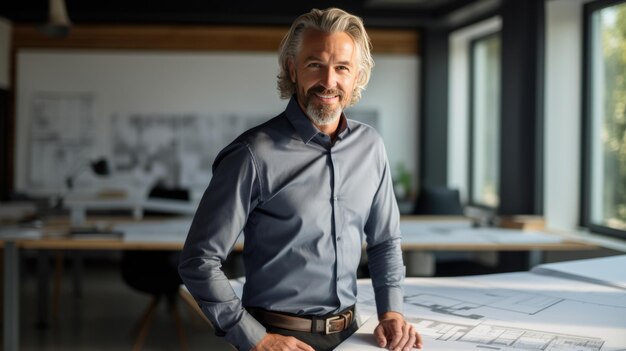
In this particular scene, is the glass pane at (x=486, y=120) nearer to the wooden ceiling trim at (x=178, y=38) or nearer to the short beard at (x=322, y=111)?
the wooden ceiling trim at (x=178, y=38)

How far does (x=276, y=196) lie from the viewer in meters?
1.72

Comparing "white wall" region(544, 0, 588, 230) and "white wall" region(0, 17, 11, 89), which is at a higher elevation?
"white wall" region(0, 17, 11, 89)

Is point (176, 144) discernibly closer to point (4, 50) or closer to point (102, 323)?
point (4, 50)

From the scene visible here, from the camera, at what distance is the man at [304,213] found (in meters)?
1.65

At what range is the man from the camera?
1.65 m

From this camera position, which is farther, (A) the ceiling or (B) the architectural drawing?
(A) the ceiling

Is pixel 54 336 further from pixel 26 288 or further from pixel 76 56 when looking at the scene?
pixel 76 56

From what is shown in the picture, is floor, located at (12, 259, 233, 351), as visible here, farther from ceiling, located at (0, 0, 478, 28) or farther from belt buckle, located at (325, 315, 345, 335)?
belt buckle, located at (325, 315, 345, 335)

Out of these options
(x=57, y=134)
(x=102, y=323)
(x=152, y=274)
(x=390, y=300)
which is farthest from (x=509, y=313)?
(x=57, y=134)

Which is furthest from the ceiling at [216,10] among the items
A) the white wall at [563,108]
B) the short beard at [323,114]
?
the short beard at [323,114]

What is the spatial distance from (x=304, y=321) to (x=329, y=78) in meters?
0.58

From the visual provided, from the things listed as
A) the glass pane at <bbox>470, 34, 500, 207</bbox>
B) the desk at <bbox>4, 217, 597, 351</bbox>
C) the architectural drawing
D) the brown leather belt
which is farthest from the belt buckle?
the glass pane at <bbox>470, 34, 500, 207</bbox>

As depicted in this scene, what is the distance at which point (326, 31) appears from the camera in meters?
1.66

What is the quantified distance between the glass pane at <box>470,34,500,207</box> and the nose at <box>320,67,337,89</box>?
6.08 metres
